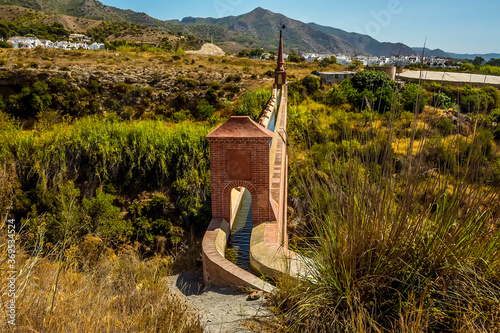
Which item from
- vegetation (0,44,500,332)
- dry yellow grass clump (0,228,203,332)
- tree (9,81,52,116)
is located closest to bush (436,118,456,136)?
vegetation (0,44,500,332)

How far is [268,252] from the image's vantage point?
5.69m

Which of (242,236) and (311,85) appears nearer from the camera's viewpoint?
(242,236)

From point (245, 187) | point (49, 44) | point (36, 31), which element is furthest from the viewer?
point (36, 31)

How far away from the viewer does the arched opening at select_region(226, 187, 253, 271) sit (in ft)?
23.1

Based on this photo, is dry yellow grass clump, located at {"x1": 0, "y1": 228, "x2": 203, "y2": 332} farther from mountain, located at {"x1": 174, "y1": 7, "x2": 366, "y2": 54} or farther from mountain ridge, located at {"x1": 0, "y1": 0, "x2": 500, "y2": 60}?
mountain, located at {"x1": 174, "y1": 7, "x2": 366, "y2": 54}

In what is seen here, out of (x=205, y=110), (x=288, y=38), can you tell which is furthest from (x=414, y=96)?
(x=288, y=38)

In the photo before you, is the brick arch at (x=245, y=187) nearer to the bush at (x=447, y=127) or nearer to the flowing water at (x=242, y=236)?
the flowing water at (x=242, y=236)

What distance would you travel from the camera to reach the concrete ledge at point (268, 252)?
15.4ft

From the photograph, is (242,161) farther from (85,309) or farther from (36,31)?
(36,31)

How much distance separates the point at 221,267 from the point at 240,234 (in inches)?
102

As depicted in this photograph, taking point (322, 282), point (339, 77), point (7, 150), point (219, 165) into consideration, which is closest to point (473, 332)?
point (322, 282)

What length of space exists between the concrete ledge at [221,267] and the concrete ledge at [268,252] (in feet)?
1.05

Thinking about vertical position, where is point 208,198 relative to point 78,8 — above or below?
below

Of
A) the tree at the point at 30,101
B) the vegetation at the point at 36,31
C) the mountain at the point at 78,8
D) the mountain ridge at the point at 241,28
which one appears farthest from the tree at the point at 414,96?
the mountain at the point at 78,8
